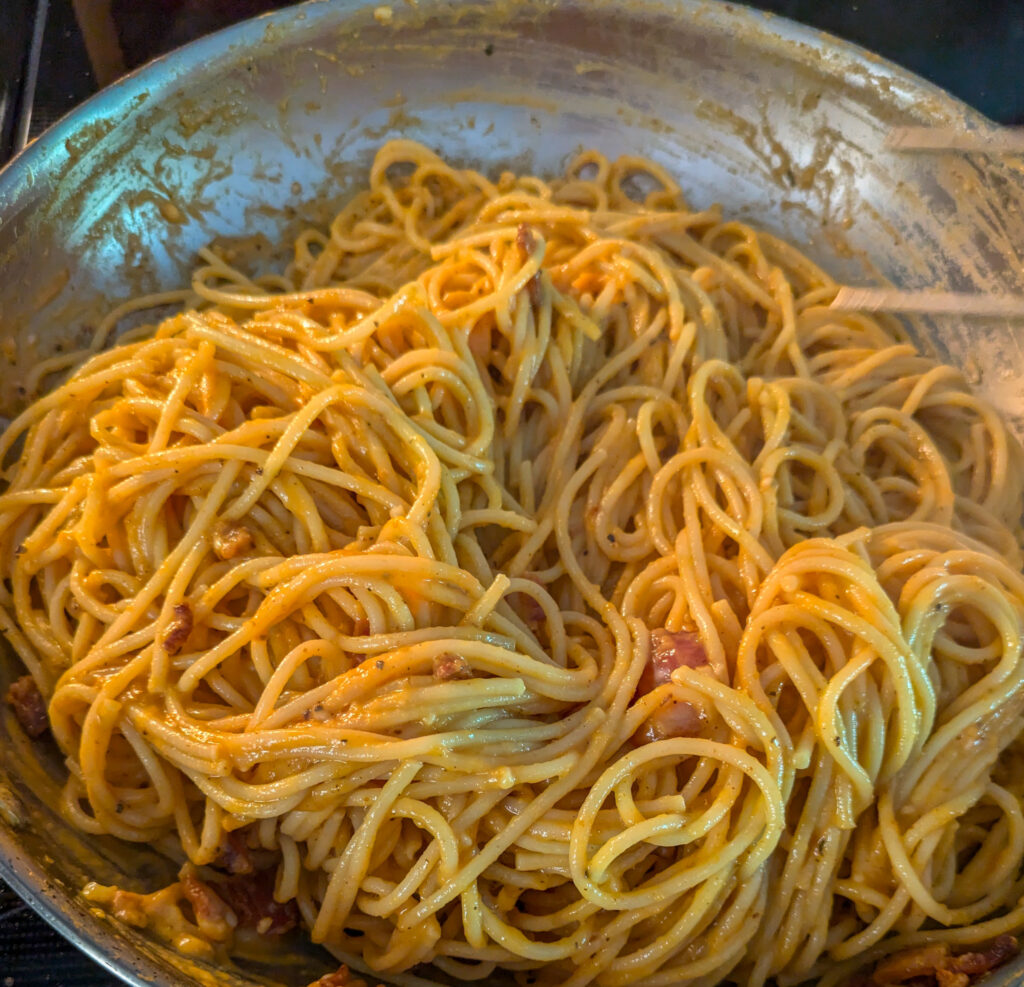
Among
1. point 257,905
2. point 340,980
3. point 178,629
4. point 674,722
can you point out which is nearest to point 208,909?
point 257,905

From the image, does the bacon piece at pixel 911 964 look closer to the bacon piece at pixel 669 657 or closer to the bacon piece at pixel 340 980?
the bacon piece at pixel 669 657

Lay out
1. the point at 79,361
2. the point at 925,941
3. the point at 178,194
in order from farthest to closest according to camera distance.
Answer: the point at 178,194 < the point at 79,361 < the point at 925,941

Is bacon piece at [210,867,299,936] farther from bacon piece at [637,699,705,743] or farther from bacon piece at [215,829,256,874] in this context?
bacon piece at [637,699,705,743]

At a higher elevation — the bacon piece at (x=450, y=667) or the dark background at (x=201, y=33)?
the dark background at (x=201, y=33)

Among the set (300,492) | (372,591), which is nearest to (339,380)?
(300,492)

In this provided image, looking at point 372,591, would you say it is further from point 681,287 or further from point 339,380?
point 681,287

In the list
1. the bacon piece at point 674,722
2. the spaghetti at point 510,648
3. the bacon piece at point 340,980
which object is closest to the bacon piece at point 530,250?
the spaghetti at point 510,648
